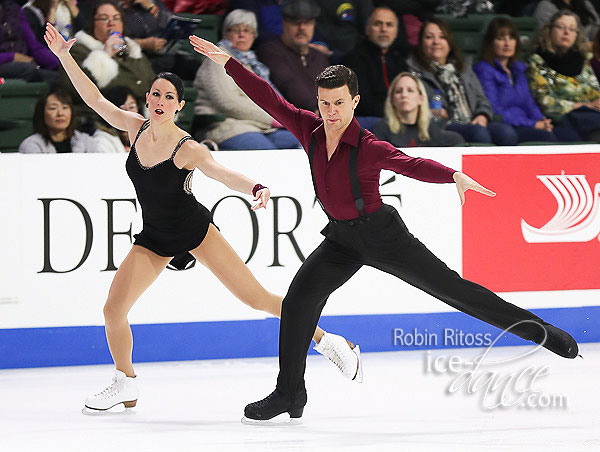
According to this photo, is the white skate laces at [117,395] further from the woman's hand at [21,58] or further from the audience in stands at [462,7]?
the audience in stands at [462,7]

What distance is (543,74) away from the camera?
25.8ft

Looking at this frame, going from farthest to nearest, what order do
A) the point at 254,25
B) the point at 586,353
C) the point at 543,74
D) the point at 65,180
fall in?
the point at 543,74 → the point at 254,25 → the point at 586,353 → the point at 65,180

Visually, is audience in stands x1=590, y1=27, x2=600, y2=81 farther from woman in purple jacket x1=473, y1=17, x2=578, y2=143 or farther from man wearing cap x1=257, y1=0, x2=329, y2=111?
man wearing cap x1=257, y1=0, x2=329, y2=111

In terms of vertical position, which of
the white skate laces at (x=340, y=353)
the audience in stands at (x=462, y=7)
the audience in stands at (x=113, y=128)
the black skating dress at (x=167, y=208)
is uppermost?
the audience in stands at (x=462, y=7)

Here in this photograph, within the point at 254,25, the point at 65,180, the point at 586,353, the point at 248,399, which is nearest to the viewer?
the point at 248,399

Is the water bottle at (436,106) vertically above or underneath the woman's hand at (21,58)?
underneath

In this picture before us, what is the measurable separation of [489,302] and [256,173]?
7.41 ft

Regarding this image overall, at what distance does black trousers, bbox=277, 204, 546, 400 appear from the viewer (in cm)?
459

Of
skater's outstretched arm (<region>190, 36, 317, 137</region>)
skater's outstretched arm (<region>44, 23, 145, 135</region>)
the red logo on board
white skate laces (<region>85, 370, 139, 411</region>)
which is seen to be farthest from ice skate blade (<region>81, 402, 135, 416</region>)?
the red logo on board

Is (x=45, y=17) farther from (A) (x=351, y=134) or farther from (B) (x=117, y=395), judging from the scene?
(A) (x=351, y=134)

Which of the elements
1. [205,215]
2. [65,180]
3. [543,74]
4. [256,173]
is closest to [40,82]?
[65,180]

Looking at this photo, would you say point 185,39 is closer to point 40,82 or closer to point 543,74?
point 40,82

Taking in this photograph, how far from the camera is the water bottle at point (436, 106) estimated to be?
7309mm

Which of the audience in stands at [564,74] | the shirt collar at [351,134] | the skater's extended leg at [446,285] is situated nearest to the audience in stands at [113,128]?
the shirt collar at [351,134]
